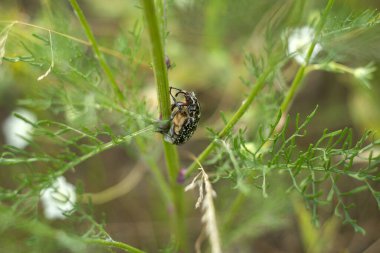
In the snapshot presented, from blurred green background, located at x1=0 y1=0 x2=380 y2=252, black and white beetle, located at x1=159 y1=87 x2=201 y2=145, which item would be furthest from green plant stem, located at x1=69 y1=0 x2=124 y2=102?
blurred green background, located at x1=0 y1=0 x2=380 y2=252

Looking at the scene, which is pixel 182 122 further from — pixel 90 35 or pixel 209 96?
pixel 209 96

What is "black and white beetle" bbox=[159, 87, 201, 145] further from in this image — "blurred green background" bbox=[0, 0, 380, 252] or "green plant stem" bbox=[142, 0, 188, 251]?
"blurred green background" bbox=[0, 0, 380, 252]

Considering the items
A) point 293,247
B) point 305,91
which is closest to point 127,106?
point 293,247

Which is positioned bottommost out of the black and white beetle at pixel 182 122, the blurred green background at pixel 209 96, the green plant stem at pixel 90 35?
the black and white beetle at pixel 182 122

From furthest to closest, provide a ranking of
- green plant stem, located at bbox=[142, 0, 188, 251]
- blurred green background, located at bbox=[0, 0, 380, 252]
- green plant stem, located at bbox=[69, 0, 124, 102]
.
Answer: blurred green background, located at bbox=[0, 0, 380, 252] < green plant stem, located at bbox=[69, 0, 124, 102] < green plant stem, located at bbox=[142, 0, 188, 251]

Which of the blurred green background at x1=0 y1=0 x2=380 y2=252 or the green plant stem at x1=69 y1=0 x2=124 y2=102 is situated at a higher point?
the blurred green background at x1=0 y1=0 x2=380 y2=252

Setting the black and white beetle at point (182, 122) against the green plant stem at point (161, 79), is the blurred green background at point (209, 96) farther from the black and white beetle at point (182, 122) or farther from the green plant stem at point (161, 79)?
the black and white beetle at point (182, 122)

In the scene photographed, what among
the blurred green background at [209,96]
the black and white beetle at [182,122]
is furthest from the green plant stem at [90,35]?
the blurred green background at [209,96]

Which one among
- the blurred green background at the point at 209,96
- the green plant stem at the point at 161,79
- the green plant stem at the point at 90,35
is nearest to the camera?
the green plant stem at the point at 161,79

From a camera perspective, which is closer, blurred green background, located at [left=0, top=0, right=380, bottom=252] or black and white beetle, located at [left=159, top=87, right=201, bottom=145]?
black and white beetle, located at [left=159, top=87, right=201, bottom=145]

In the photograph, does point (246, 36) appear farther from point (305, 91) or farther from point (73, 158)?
point (73, 158)

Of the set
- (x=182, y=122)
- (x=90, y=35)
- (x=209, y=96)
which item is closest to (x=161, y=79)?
(x=182, y=122)
